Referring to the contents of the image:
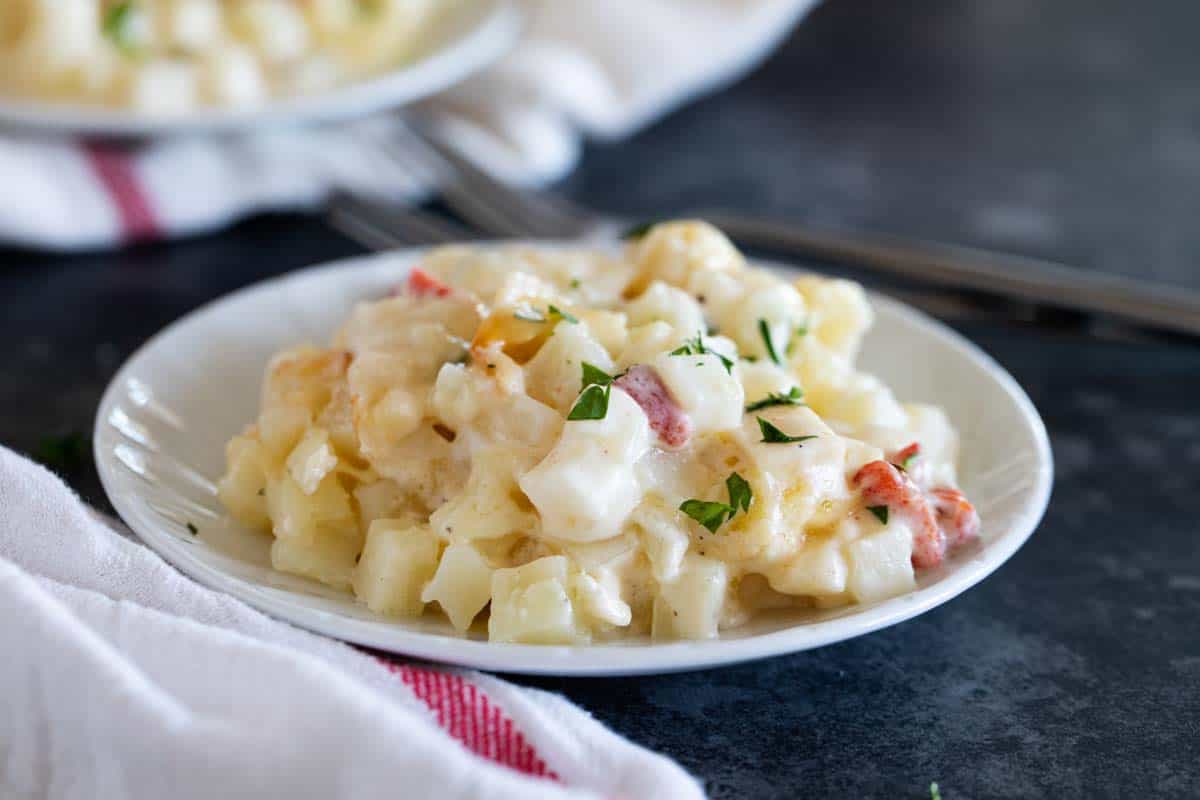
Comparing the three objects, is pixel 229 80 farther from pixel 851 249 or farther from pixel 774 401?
pixel 774 401

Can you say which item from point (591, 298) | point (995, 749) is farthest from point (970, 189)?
point (995, 749)

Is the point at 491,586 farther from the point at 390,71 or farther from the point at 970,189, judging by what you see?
the point at 970,189

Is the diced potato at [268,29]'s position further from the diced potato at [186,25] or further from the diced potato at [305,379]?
the diced potato at [305,379]

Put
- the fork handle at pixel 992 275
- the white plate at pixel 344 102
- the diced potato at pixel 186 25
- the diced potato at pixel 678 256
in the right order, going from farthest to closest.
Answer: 1. the diced potato at pixel 186 25
2. the white plate at pixel 344 102
3. the fork handle at pixel 992 275
4. the diced potato at pixel 678 256

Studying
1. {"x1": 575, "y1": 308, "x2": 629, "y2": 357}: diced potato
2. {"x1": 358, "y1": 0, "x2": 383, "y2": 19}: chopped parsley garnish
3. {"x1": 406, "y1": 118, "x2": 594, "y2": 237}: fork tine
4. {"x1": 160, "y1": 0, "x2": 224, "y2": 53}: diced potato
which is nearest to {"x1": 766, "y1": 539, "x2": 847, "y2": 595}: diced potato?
{"x1": 575, "y1": 308, "x2": 629, "y2": 357}: diced potato

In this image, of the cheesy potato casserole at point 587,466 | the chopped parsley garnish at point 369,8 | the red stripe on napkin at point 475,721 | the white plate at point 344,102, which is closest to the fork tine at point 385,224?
the white plate at point 344,102

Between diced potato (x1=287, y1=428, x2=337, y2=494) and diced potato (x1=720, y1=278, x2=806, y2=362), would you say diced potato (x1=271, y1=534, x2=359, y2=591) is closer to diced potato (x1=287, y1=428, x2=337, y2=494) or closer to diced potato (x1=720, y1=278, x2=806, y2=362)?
diced potato (x1=287, y1=428, x2=337, y2=494)
